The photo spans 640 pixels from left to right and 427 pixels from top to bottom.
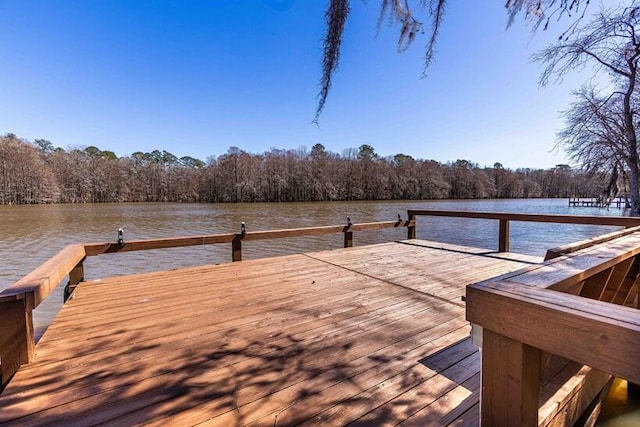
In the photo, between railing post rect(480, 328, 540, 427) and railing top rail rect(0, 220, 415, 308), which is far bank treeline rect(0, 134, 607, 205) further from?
railing post rect(480, 328, 540, 427)

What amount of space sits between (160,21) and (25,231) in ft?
38.8

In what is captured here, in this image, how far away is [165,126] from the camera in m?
30.5

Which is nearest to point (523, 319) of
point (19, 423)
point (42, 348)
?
point (19, 423)

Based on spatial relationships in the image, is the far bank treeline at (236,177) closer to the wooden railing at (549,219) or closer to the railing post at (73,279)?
the wooden railing at (549,219)

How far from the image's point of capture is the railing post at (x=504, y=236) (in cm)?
510

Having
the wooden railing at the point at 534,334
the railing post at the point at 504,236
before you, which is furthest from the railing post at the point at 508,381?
the railing post at the point at 504,236

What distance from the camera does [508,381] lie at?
0.83 m

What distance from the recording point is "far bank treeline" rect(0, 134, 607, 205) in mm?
42375

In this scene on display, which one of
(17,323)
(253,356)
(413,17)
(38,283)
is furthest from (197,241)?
(413,17)

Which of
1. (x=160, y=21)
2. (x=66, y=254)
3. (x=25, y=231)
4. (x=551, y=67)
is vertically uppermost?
(x=160, y=21)

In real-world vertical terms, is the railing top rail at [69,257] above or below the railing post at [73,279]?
above

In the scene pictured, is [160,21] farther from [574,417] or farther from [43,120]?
[43,120]

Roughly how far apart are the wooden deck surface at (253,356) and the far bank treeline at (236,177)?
4491 cm

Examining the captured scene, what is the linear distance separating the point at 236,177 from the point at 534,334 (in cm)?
4923
